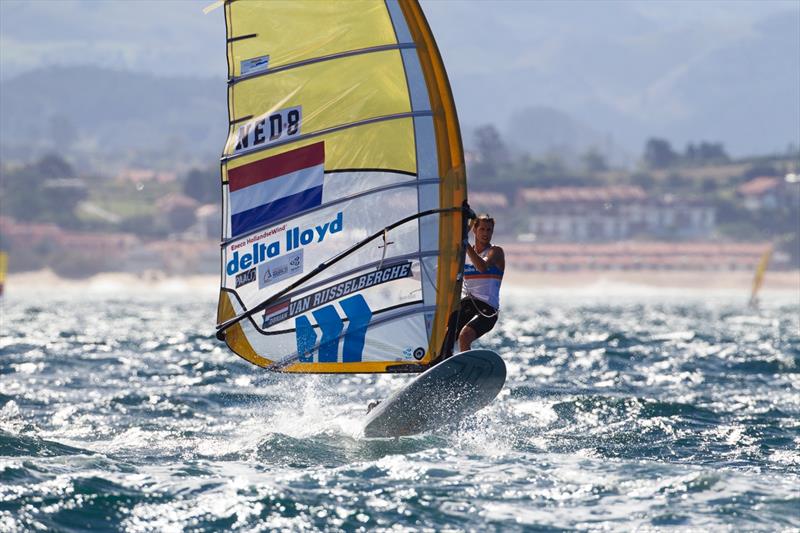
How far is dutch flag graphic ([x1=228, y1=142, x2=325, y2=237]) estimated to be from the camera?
9359 millimetres

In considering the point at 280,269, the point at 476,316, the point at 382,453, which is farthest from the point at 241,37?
the point at 382,453

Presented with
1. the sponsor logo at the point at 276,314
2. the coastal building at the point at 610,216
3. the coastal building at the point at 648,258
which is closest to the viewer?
the sponsor logo at the point at 276,314

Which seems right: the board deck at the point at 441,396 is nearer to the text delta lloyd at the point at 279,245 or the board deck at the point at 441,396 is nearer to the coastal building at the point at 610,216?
the text delta lloyd at the point at 279,245

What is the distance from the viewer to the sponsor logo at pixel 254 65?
936cm

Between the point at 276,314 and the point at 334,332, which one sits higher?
the point at 276,314

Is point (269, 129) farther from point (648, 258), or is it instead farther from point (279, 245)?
point (648, 258)

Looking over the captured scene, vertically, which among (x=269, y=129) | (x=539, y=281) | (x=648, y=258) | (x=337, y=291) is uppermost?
(x=269, y=129)

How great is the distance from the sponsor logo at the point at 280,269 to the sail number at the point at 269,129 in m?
0.85

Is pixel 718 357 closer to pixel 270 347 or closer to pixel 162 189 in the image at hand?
pixel 270 347

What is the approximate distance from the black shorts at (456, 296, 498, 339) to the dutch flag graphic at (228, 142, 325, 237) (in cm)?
134

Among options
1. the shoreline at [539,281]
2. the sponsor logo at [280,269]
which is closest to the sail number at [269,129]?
the sponsor logo at [280,269]

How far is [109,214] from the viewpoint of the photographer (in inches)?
5600

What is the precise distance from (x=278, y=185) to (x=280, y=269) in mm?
632

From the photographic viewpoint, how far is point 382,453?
867cm
